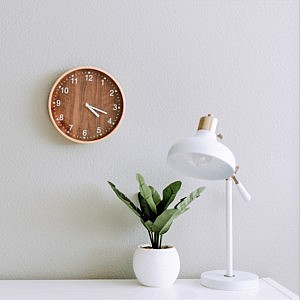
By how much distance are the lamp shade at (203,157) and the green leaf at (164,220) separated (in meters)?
0.20

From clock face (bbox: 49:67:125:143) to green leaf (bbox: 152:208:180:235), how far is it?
0.35m

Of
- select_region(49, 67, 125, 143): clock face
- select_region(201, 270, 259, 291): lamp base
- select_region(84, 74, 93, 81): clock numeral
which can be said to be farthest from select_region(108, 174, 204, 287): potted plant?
select_region(84, 74, 93, 81): clock numeral

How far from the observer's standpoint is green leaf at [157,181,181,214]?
1.73 meters

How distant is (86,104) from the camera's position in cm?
180

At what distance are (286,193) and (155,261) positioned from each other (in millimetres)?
556

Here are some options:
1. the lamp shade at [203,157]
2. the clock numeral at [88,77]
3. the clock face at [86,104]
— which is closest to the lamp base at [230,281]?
the lamp shade at [203,157]

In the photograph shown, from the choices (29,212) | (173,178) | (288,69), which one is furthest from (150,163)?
(288,69)

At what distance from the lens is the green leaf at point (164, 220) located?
1645 mm

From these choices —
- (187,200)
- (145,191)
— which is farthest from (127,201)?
(187,200)

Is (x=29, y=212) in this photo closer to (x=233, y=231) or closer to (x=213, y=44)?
(x=233, y=231)

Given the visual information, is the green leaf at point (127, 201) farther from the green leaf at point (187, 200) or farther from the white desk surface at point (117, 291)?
the white desk surface at point (117, 291)

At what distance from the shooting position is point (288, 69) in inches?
74.8

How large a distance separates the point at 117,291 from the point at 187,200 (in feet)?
1.16

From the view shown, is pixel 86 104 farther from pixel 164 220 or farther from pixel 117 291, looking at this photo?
pixel 117 291
